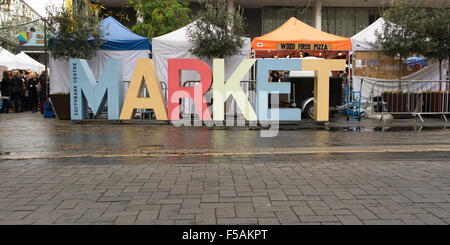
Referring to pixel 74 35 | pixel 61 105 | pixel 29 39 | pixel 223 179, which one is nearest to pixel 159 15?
pixel 74 35

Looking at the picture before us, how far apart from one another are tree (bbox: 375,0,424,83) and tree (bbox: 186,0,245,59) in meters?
5.78

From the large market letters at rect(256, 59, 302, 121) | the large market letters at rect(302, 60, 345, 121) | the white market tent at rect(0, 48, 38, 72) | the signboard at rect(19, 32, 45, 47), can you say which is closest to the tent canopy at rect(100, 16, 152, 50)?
the large market letters at rect(256, 59, 302, 121)

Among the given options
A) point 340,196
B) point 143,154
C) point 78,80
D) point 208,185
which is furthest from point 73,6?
point 340,196

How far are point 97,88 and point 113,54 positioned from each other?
16.4ft

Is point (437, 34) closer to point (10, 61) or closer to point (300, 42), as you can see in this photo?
point (300, 42)

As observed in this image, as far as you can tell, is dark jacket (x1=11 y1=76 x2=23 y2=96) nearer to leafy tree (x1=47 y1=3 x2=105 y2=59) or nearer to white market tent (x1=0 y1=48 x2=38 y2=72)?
leafy tree (x1=47 y1=3 x2=105 y2=59)

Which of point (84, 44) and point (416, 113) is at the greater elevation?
point (84, 44)

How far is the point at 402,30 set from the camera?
15141mm

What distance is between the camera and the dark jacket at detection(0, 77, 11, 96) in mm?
17375

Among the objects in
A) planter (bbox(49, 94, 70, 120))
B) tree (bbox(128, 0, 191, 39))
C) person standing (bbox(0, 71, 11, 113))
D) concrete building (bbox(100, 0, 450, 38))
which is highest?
concrete building (bbox(100, 0, 450, 38))

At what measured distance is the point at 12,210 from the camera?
12.8 feet

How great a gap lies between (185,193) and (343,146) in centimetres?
459

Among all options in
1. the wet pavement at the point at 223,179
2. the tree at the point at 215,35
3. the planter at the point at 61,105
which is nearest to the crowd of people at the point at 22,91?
the planter at the point at 61,105

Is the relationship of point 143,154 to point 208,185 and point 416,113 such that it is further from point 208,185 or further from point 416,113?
point 416,113
